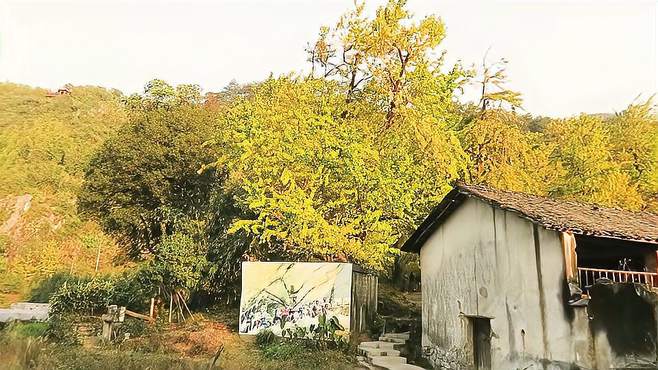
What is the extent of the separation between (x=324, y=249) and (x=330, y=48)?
9.07 meters

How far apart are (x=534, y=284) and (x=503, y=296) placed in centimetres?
109

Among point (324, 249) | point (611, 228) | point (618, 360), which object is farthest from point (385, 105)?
point (618, 360)

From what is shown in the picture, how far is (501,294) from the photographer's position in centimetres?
1206

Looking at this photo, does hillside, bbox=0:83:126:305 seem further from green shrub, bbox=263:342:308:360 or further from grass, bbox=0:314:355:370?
green shrub, bbox=263:342:308:360

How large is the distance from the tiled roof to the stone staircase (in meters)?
3.02

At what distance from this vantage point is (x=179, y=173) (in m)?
25.4

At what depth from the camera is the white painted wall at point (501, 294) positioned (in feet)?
33.9

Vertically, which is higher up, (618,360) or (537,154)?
(537,154)

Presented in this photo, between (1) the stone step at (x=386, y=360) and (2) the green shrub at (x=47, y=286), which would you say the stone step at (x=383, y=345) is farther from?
(2) the green shrub at (x=47, y=286)

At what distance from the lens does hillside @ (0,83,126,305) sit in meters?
36.8

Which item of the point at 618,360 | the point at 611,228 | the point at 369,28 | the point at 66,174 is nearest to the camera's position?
the point at 618,360

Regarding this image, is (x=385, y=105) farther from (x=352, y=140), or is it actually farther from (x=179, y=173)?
(x=179, y=173)

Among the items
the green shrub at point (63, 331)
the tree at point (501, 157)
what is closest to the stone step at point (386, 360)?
the tree at point (501, 157)

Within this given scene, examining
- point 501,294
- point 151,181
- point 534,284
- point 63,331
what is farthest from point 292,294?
point 151,181
